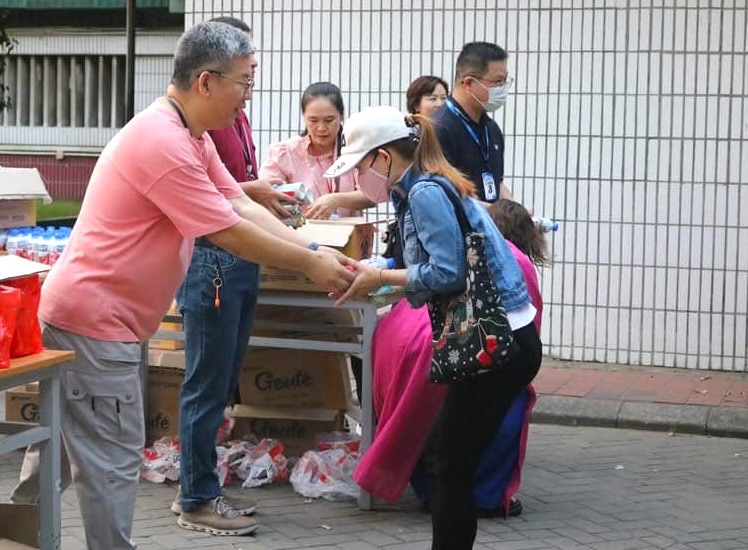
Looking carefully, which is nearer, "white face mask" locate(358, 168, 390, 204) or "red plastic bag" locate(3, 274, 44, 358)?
"red plastic bag" locate(3, 274, 44, 358)

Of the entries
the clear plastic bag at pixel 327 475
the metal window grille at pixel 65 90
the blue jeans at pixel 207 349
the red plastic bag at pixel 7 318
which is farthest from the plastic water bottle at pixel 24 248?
the metal window grille at pixel 65 90

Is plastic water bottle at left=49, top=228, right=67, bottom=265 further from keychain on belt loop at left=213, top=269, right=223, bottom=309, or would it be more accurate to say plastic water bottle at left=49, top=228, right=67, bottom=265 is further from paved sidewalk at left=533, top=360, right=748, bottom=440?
paved sidewalk at left=533, top=360, right=748, bottom=440

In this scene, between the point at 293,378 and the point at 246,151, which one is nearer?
the point at 246,151

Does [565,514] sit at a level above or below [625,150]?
below

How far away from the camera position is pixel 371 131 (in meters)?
4.82

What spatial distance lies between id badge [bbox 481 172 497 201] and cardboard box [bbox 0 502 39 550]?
2.81 m

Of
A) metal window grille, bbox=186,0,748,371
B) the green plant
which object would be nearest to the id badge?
metal window grille, bbox=186,0,748,371

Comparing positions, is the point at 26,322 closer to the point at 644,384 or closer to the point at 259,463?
the point at 259,463

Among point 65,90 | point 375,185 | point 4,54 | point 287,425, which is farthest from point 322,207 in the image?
point 65,90

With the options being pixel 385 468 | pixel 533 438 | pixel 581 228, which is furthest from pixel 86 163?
pixel 385 468

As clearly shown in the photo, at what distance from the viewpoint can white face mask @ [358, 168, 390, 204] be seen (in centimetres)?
501

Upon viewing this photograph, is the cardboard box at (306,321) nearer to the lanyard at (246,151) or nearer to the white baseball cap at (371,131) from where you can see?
Answer: the lanyard at (246,151)

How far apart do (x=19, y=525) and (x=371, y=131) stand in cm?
175

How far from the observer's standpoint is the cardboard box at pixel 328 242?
605 cm
